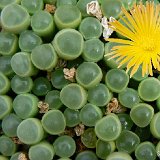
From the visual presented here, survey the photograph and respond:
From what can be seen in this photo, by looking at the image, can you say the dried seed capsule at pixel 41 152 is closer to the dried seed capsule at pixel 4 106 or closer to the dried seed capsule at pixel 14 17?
the dried seed capsule at pixel 4 106

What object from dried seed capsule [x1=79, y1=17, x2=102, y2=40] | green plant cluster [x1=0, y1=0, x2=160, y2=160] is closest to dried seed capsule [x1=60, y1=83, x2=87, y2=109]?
green plant cluster [x1=0, y1=0, x2=160, y2=160]

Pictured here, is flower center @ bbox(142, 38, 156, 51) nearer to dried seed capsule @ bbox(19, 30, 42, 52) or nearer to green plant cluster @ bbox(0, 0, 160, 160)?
green plant cluster @ bbox(0, 0, 160, 160)

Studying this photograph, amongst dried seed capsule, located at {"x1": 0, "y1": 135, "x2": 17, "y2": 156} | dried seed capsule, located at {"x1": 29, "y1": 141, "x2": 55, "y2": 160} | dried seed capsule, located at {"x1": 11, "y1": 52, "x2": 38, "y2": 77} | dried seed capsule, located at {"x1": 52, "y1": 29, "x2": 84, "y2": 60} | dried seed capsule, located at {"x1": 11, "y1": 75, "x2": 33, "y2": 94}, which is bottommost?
dried seed capsule, located at {"x1": 0, "y1": 135, "x2": 17, "y2": 156}

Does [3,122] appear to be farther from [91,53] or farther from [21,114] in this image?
[91,53]

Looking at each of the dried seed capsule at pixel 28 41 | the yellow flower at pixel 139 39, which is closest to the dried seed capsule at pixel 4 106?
the dried seed capsule at pixel 28 41

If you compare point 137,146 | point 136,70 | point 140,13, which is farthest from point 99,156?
point 140,13

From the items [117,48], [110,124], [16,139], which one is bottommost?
[16,139]
